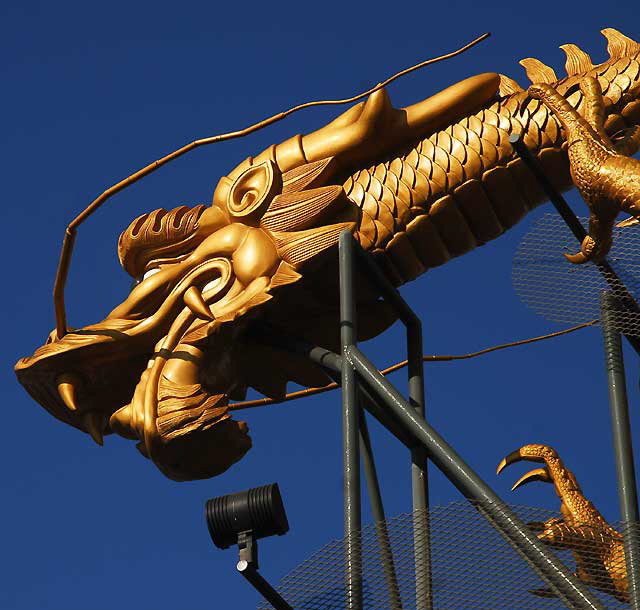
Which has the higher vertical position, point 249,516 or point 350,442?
point 350,442

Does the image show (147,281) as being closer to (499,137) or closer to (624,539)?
(499,137)

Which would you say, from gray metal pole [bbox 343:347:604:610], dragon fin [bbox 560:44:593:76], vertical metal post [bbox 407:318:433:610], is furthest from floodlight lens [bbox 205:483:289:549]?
dragon fin [bbox 560:44:593:76]

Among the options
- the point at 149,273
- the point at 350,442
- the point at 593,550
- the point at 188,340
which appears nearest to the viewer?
the point at 350,442

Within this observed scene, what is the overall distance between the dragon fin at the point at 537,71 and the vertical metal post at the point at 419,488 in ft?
5.08

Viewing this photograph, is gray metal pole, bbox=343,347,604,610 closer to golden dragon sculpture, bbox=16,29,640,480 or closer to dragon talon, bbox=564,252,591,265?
golden dragon sculpture, bbox=16,29,640,480

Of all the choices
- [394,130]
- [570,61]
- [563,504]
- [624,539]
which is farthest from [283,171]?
[624,539]

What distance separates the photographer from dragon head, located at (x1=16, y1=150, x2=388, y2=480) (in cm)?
973

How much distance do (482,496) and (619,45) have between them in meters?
3.19

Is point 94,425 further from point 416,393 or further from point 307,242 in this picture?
point 416,393

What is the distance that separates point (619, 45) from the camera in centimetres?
1031

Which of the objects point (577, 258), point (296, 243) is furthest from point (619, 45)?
point (296, 243)

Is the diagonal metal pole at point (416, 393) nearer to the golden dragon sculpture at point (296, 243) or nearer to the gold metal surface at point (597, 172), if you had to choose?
the golden dragon sculpture at point (296, 243)

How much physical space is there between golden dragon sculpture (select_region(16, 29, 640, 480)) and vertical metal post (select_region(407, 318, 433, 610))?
32 cm

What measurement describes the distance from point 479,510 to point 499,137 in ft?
8.58
